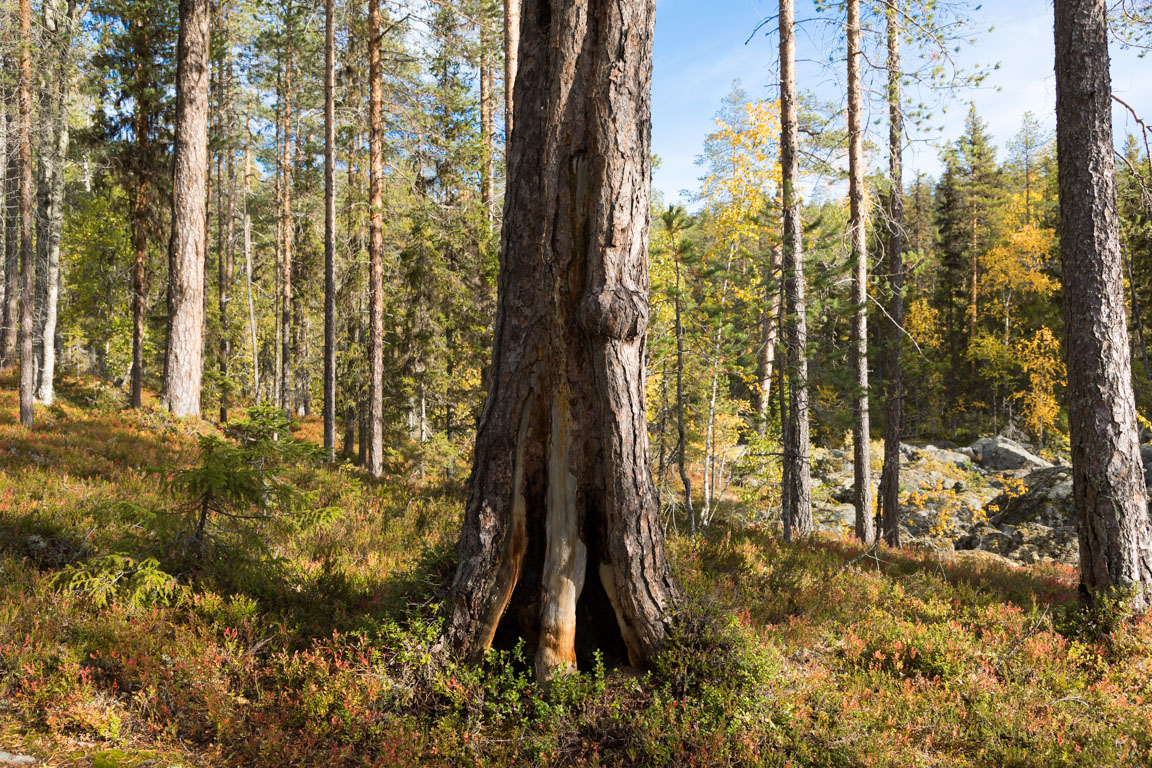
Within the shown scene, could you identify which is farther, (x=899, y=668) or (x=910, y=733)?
(x=899, y=668)

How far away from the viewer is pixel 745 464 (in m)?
14.0

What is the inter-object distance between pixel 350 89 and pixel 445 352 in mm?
7023

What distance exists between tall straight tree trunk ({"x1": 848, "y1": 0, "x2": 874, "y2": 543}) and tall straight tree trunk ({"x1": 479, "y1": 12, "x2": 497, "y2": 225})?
7.59m

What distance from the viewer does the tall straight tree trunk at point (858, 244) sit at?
36.9 feet

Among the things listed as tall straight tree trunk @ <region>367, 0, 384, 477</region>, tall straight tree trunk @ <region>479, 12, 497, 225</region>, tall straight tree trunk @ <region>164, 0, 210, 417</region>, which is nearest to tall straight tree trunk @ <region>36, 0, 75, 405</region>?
tall straight tree trunk @ <region>164, 0, 210, 417</region>

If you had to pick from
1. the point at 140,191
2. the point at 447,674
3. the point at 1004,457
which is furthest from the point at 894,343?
the point at 1004,457

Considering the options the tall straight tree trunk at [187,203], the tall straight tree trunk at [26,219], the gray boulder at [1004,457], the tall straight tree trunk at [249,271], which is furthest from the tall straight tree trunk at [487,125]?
the gray boulder at [1004,457]

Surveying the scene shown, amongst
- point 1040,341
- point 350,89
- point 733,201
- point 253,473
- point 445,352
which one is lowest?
point 253,473

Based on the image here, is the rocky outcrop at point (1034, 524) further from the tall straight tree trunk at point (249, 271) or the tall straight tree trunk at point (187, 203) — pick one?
the tall straight tree trunk at point (249, 271)

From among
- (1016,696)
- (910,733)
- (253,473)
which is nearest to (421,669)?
(253,473)

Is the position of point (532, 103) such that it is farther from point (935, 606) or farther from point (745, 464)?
point (745, 464)

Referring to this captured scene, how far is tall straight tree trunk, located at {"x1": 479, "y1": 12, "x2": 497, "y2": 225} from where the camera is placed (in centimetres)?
1462

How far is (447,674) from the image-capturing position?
392cm

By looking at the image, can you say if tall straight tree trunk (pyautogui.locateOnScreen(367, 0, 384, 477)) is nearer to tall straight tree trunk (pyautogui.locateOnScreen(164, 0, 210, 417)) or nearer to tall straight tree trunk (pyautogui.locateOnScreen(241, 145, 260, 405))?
tall straight tree trunk (pyautogui.locateOnScreen(164, 0, 210, 417))
